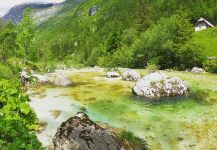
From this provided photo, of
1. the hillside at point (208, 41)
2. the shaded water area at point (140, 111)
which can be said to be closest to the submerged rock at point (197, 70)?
the hillside at point (208, 41)

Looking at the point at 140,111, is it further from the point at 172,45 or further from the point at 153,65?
the point at 172,45

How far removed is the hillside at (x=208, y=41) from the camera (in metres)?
81.4

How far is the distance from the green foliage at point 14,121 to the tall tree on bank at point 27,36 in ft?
274

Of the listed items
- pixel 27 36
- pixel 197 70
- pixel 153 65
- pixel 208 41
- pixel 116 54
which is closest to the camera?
pixel 197 70

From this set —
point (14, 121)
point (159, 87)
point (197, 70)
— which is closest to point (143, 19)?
point (197, 70)

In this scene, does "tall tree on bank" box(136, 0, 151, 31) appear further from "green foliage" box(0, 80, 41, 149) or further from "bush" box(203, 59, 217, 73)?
"green foliage" box(0, 80, 41, 149)

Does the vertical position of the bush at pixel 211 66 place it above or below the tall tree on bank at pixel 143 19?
below

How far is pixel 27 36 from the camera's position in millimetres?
101625

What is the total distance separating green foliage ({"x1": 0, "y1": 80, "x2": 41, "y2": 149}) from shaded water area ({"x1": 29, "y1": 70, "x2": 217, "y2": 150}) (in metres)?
9.66

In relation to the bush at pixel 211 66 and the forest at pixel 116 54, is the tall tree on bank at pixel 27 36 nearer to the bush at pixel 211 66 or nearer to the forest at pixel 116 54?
the forest at pixel 116 54

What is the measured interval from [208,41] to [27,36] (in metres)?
51.5

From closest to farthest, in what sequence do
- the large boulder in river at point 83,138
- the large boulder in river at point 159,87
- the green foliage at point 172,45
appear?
the large boulder in river at point 83,138
the large boulder in river at point 159,87
the green foliage at point 172,45

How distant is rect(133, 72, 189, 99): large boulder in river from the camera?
40406mm

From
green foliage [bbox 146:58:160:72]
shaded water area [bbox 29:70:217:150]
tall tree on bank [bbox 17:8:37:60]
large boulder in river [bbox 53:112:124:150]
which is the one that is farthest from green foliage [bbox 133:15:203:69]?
large boulder in river [bbox 53:112:124:150]
